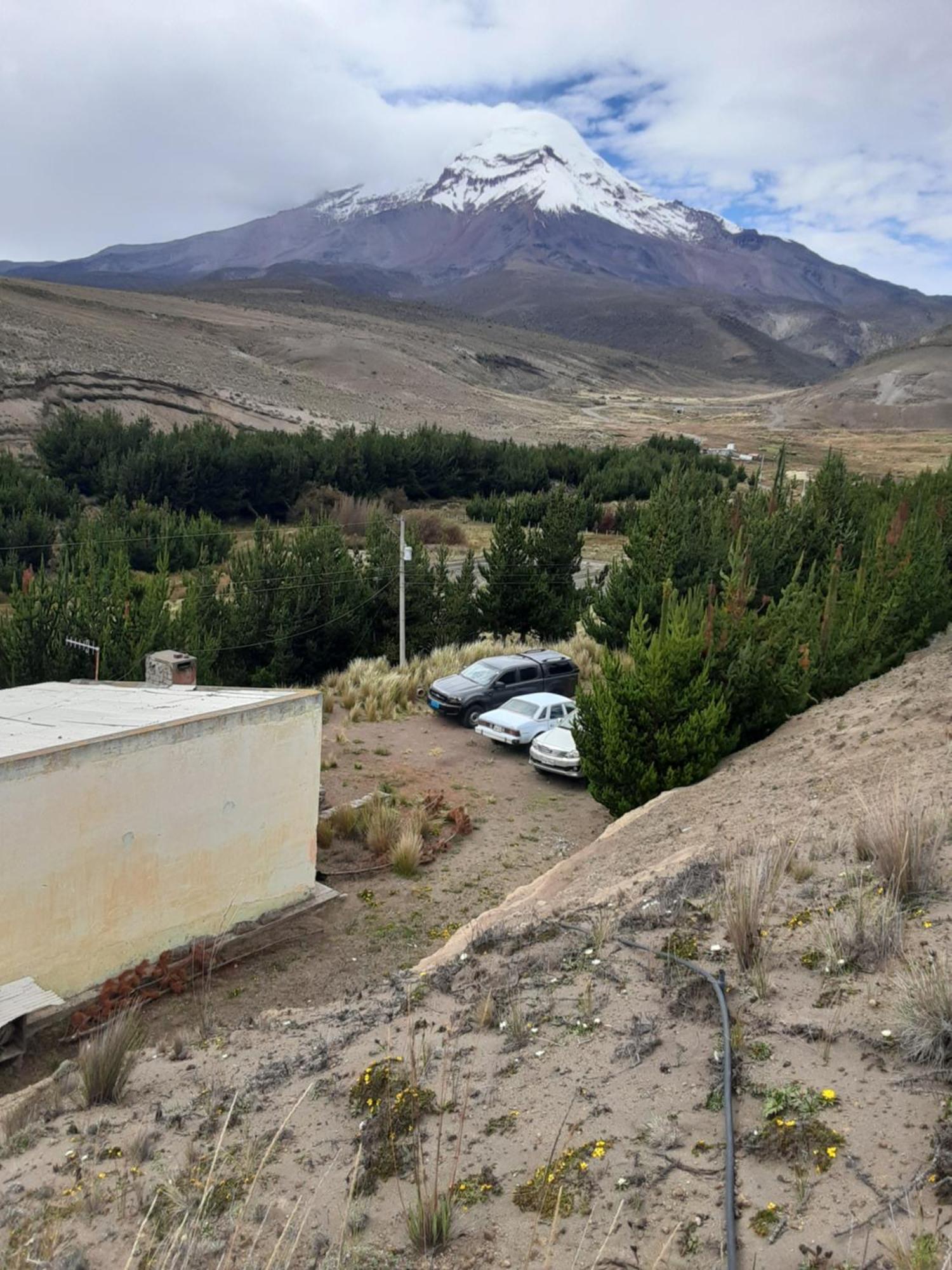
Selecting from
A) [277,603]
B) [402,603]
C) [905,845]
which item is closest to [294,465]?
[402,603]

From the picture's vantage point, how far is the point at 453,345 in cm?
11700

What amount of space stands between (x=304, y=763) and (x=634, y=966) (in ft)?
20.9

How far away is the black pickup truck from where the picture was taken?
21047 millimetres

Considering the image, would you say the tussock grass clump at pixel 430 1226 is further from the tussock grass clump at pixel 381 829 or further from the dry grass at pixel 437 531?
the dry grass at pixel 437 531

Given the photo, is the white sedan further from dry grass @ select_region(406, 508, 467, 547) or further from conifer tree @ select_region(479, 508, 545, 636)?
dry grass @ select_region(406, 508, 467, 547)

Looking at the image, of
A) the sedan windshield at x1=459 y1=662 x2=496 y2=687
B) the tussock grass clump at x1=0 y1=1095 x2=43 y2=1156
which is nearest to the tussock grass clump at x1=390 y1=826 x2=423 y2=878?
the tussock grass clump at x1=0 y1=1095 x2=43 y2=1156

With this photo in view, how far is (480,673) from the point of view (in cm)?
2175

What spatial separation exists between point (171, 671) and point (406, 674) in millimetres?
11106

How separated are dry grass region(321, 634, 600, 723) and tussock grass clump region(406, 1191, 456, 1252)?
1700cm

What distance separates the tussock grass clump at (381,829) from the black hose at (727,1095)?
25.9 feet

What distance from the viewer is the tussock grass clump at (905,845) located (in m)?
6.02

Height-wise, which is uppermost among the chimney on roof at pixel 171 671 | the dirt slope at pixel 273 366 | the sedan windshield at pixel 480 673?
the dirt slope at pixel 273 366

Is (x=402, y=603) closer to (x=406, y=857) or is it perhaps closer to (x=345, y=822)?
(x=345, y=822)

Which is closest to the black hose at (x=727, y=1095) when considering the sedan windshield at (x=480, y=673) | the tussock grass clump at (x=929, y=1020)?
the tussock grass clump at (x=929, y=1020)
